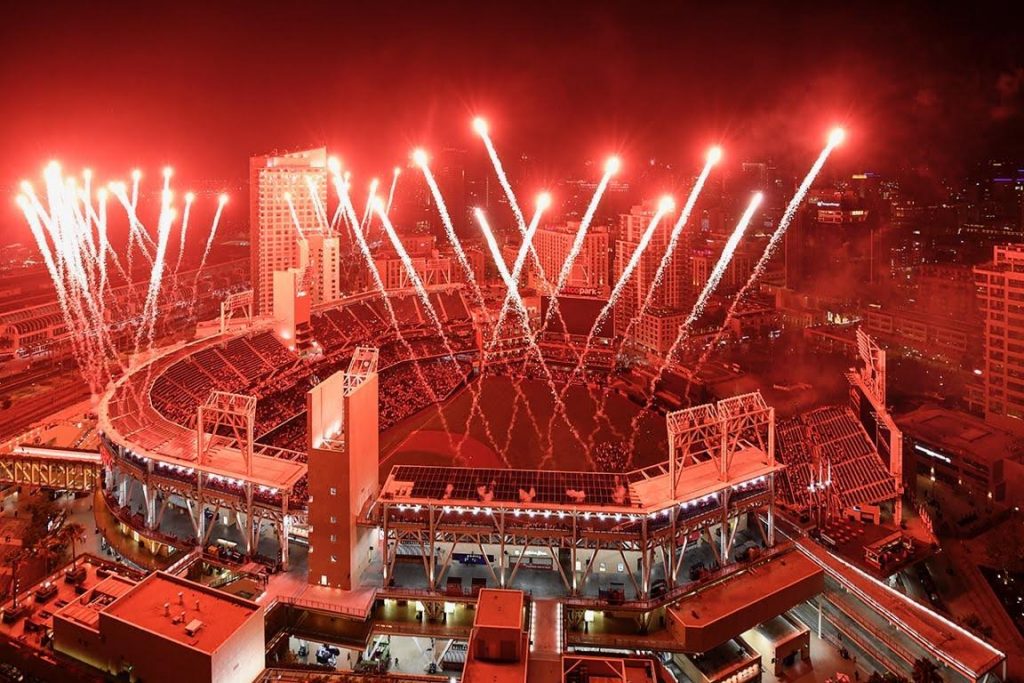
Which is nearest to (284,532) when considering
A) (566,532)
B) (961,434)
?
(566,532)

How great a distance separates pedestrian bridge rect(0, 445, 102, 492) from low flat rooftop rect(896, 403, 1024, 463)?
73.5ft

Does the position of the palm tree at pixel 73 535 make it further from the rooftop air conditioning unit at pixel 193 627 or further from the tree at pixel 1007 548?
the tree at pixel 1007 548

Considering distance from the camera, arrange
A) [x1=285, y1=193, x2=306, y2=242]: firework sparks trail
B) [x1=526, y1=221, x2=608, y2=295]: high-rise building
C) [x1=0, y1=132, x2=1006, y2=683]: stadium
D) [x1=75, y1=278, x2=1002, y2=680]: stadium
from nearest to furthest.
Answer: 1. [x1=0, y1=132, x2=1006, y2=683]: stadium
2. [x1=75, y1=278, x2=1002, y2=680]: stadium
3. [x1=285, y1=193, x2=306, y2=242]: firework sparks trail
4. [x1=526, y1=221, x2=608, y2=295]: high-rise building

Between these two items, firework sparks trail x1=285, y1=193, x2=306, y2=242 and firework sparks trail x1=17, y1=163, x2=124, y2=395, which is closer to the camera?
firework sparks trail x1=17, y1=163, x2=124, y2=395

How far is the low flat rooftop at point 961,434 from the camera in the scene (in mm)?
20062

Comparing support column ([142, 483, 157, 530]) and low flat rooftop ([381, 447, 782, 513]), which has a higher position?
low flat rooftop ([381, 447, 782, 513])

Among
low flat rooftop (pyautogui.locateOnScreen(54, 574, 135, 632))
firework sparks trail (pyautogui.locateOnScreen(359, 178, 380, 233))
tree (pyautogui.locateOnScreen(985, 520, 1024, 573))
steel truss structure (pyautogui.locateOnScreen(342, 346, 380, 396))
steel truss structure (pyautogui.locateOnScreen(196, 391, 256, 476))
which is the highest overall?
firework sparks trail (pyautogui.locateOnScreen(359, 178, 380, 233))

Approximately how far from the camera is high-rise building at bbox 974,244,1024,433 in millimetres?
21641

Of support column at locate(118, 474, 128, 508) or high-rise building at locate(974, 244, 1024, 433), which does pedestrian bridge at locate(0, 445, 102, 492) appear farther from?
high-rise building at locate(974, 244, 1024, 433)

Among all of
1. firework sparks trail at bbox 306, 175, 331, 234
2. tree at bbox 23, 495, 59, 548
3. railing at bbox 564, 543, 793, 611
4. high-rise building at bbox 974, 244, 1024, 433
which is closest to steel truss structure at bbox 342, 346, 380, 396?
railing at bbox 564, 543, 793, 611

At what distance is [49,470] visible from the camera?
1922cm

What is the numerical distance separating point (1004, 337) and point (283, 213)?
1120 inches

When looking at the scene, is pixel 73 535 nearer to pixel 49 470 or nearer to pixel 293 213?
pixel 49 470

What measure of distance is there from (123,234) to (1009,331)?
2218 inches
